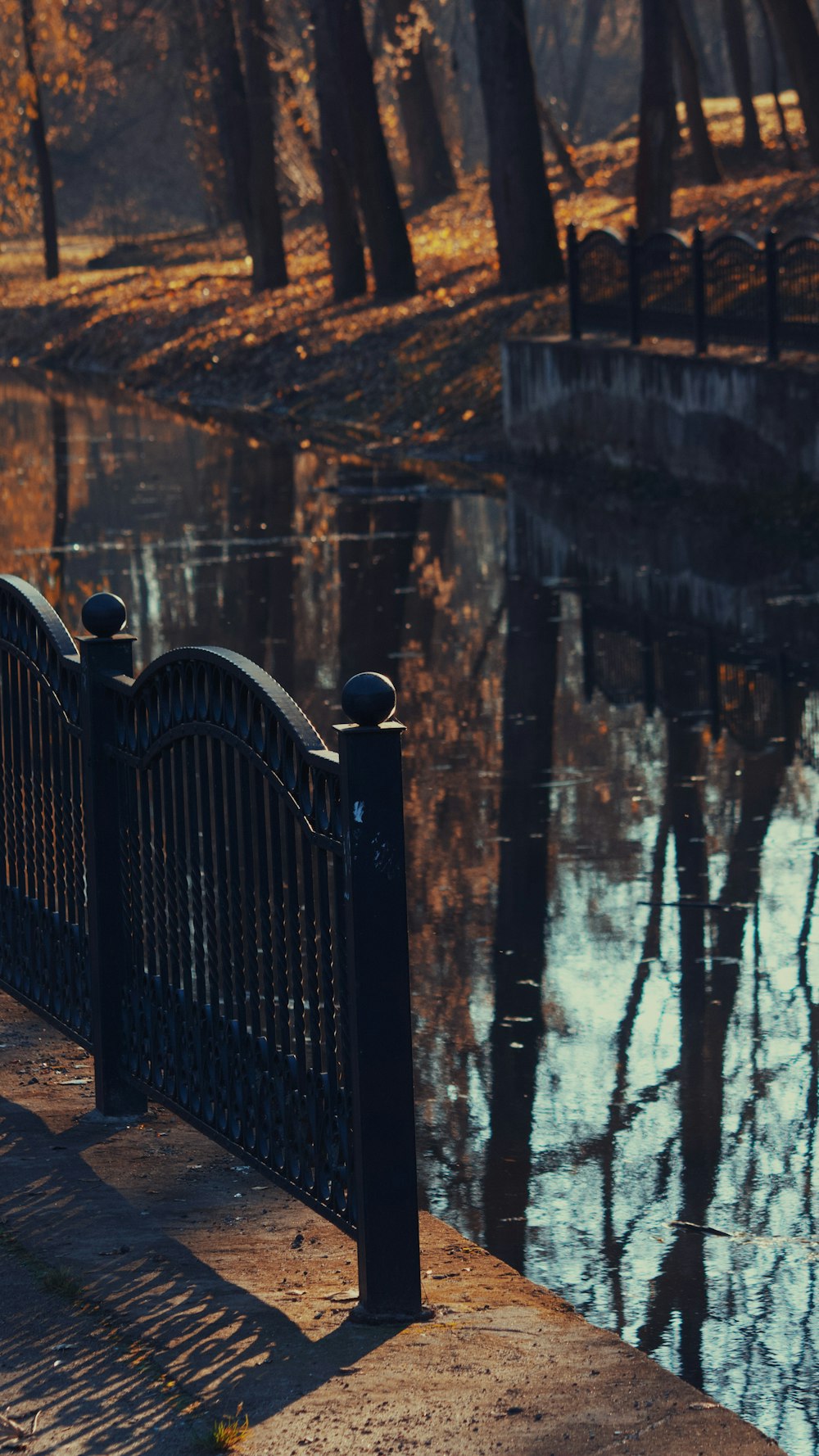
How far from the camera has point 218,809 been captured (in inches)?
207

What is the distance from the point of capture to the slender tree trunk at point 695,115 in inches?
1484

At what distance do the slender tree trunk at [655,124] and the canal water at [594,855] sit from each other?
904 cm

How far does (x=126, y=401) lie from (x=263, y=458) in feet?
31.8

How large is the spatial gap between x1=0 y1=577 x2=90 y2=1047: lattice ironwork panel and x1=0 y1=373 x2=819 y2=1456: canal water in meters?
1.13

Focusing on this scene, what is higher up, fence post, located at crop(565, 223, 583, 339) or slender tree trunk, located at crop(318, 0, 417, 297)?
slender tree trunk, located at crop(318, 0, 417, 297)

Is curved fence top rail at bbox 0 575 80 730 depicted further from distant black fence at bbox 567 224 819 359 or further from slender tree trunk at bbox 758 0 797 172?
slender tree trunk at bbox 758 0 797 172

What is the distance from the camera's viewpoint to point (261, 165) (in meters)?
39.0

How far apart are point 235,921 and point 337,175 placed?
30.2 metres

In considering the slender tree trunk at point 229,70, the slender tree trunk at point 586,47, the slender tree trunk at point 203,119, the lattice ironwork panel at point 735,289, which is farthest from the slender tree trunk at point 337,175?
the slender tree trunk at point 586,47

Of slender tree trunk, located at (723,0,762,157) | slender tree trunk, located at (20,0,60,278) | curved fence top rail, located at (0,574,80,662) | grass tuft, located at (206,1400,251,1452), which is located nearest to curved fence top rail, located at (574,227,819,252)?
curved fence top rail, located at (0,574,80,662)

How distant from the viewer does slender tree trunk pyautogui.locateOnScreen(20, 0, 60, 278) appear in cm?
4856

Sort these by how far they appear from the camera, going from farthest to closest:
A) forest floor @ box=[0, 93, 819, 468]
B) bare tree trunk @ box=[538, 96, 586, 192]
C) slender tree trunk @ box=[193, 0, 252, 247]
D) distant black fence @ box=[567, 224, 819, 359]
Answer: bare tree trunk @ box=[538, 96, 586, 192]
slender tree trunk @ box=[193, 0, 252, 247]
forest floor @ box=[0, 93, 819, 468]
distant black fence @ box=[567, 224, 819, 359]

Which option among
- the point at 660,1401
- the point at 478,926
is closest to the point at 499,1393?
the point at 660,1401

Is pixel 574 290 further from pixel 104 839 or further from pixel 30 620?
pixel 104 839
